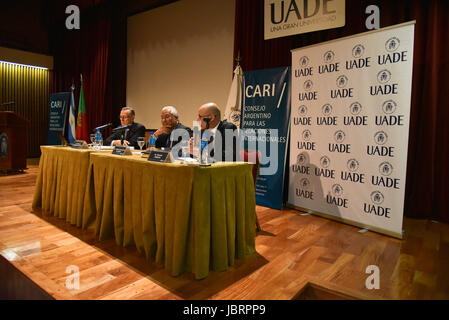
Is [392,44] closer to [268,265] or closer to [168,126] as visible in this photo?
[268,265]

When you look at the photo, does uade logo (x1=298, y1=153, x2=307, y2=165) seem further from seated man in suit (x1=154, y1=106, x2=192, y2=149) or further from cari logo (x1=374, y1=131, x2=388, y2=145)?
seated man in suit (x1=154, y1=106, x2=192, y2=149)

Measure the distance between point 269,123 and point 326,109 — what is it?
76 cm

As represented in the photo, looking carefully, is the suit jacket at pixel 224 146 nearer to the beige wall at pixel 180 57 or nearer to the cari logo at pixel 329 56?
the cari logo at pixel 329 56

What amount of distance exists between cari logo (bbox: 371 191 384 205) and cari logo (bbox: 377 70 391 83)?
1038mm

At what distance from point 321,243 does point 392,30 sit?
1.99 metres

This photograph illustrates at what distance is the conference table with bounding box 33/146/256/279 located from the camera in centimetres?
178

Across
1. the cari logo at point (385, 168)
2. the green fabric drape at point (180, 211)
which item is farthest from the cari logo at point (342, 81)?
the green fabric drape at point (180, 211)

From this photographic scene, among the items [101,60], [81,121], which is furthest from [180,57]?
[81,121]

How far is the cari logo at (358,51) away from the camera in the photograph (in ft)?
9.29

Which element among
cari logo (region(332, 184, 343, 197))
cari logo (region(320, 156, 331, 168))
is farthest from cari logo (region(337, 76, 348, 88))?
cari logo (region(332, 184, 343, 197))

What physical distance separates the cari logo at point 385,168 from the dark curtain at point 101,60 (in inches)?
218

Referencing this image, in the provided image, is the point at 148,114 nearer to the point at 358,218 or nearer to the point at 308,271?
the point at 358,218

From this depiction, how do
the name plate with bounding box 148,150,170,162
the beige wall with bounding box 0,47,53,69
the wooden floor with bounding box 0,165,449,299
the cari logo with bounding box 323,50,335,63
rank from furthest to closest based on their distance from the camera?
the beige wall with bounding box 0,47,53,69 → the cari logo with bounding box 323,50,335,63 → the name plate with bounding box 148,150,170,162 → the wooden floor with bounding box 0,165,449,299

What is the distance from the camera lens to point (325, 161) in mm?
3180
